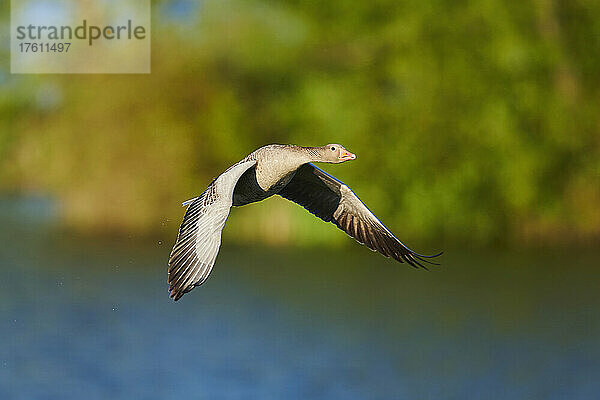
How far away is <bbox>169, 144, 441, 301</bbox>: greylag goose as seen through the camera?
6879mm

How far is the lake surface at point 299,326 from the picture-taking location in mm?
20125

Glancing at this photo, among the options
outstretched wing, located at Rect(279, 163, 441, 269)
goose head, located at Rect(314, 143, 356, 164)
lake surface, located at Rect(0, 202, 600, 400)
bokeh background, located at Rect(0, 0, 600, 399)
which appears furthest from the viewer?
bokeh background, located at Rect(0, 0, 600, 399)

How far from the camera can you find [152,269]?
2828 cm

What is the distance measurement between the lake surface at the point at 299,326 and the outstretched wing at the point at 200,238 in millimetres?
12451

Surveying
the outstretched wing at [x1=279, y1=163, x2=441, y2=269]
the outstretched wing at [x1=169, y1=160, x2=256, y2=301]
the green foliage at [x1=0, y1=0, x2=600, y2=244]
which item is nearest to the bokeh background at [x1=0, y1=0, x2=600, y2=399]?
the green foliage at [x1=0, y1=0, x2=600, y2=244]

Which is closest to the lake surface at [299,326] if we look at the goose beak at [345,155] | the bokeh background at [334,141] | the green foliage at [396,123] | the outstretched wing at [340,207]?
the bokeh background at [334,141]

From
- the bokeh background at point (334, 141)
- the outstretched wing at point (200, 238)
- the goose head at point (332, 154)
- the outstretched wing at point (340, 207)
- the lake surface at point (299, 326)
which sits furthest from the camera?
the bokeh background at point (334, 141)

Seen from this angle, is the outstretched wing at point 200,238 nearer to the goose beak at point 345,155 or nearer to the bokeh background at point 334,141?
the goose beak at point 345,155

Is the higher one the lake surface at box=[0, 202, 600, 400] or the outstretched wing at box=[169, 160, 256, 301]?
the outstretched wing at box=[169, 160, 256, 301]

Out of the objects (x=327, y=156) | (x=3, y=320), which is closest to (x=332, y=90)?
(x=3, y=320)

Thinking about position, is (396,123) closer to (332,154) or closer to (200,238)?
(332,154)

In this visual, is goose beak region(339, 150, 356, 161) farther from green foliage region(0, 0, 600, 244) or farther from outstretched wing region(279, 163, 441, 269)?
green foliage region(0, 0, 600, 244)

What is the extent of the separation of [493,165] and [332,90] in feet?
19.1

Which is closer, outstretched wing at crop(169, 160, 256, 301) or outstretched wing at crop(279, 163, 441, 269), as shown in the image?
outstretched wing at crop(169, 160, 256, 301)
